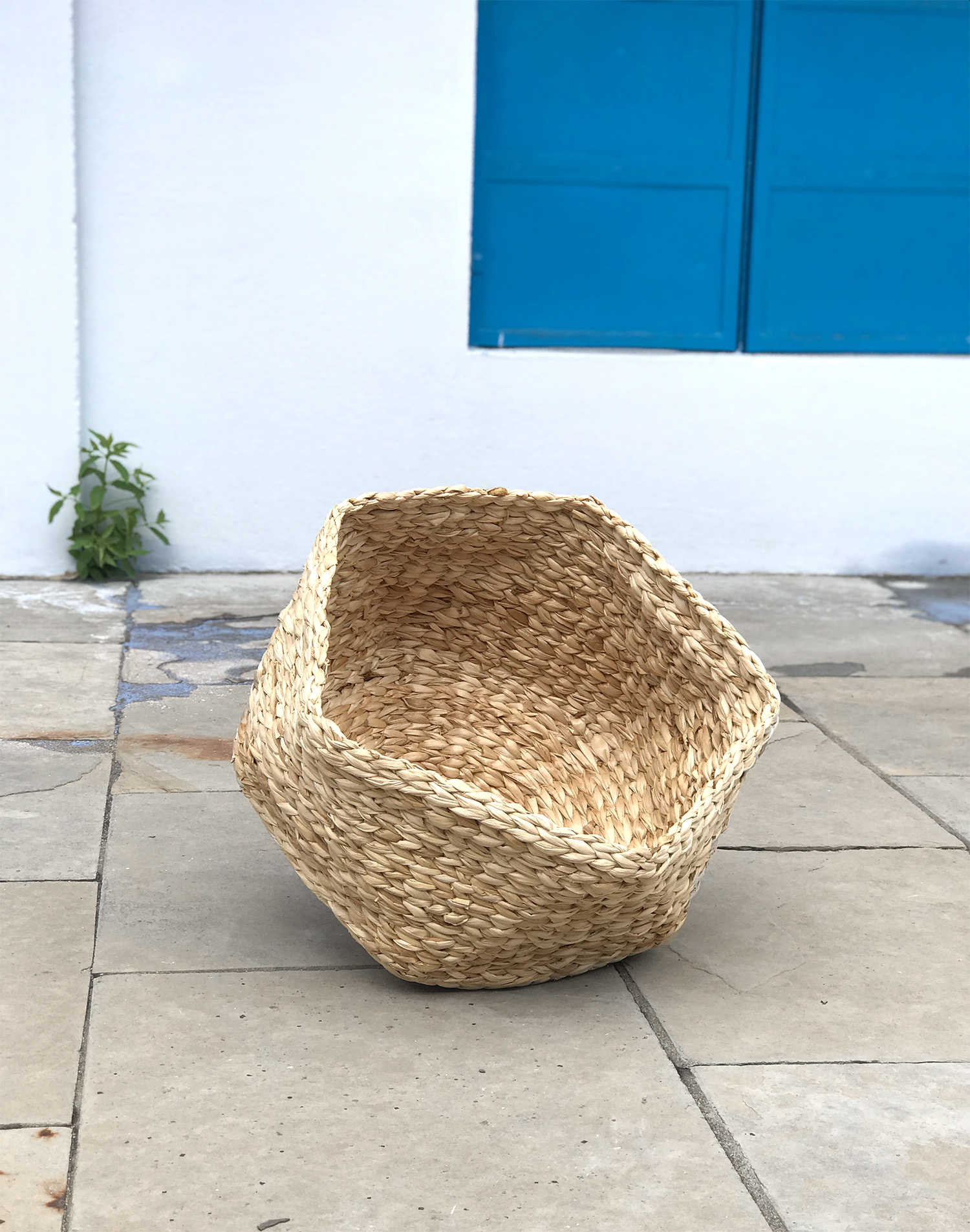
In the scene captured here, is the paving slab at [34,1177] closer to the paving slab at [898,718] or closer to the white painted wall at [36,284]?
the paving slab at [898,718]

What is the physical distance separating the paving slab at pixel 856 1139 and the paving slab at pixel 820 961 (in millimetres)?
57

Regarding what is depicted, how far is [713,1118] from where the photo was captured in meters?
1.88

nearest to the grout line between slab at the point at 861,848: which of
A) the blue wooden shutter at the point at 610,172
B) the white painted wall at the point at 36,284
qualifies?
the blue wooden shutter at the point at 610,172

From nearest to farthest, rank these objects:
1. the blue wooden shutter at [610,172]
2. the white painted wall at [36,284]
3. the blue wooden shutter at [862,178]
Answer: the white painted wall at [36,284] → the blue wooden shutter at [610,172] → the blue wooden shutter at [862,178]

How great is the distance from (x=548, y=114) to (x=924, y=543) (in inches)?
92.0

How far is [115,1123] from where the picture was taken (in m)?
1.82

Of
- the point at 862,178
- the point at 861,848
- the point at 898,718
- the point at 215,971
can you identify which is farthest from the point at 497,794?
the point at 862,178

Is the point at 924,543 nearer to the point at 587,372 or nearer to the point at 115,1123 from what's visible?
the point at 587,372

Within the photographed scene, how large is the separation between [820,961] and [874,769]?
3.69 feet

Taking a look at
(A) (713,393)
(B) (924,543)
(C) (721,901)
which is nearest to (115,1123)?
(C) (721,901)

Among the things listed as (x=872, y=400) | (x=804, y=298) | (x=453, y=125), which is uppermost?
(x=453, y=125)

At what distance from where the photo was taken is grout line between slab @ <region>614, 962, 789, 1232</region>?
170 centimetres

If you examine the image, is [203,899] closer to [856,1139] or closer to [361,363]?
[856,1139]

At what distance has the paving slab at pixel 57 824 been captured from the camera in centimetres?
263
